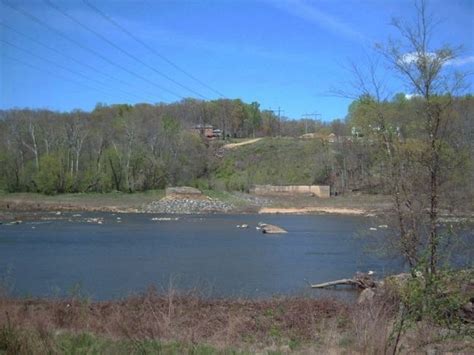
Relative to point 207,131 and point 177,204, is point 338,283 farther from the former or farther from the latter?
point 207,131

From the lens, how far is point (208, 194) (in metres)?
109

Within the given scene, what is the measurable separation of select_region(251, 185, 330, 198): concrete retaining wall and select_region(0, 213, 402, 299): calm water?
5560 cm

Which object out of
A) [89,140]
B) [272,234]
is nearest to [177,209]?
[89,140]

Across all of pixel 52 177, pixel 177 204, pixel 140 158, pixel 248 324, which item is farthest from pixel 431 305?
pixel 140 158

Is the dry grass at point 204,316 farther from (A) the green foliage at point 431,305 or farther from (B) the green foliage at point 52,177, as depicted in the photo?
(B) the green foliage at point 52,177

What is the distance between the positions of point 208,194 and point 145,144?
63.4 ft

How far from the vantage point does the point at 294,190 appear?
394 feet

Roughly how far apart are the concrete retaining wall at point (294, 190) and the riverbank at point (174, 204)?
7089mm

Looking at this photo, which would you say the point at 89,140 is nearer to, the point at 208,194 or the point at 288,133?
the point at 208,194

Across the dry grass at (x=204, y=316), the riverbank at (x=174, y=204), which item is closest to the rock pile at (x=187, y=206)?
the riverbank at (x=174, y=204)

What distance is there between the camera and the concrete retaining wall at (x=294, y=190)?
11662 cm

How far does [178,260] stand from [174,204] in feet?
208

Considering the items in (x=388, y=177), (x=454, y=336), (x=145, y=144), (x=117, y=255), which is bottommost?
(x=117, y=255)

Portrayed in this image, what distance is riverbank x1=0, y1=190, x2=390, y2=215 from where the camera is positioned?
93.7m
